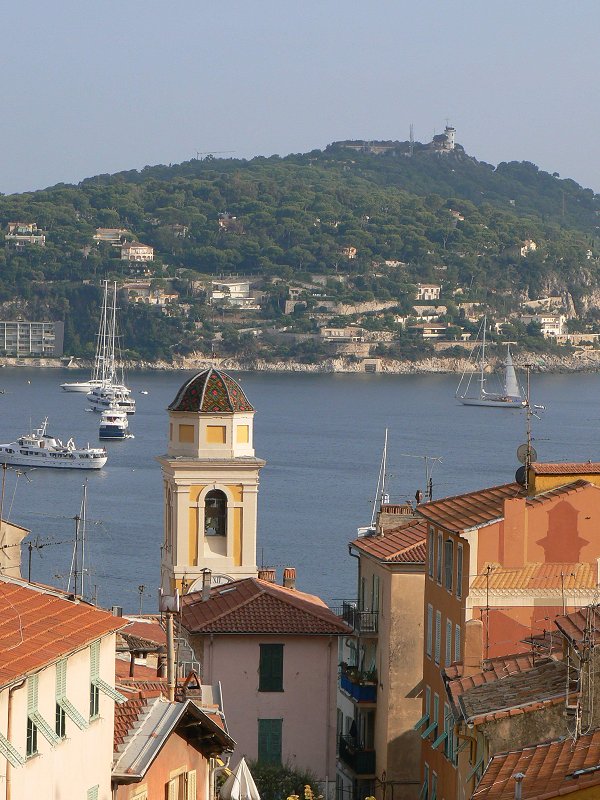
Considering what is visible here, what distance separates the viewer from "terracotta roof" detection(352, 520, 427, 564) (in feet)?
69.3

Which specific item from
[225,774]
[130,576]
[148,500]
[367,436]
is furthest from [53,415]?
[225,774]

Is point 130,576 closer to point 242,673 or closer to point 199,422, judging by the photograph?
point 199,422

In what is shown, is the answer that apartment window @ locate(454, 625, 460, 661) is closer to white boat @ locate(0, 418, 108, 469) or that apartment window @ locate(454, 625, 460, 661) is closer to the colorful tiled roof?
the colorful tiled roof

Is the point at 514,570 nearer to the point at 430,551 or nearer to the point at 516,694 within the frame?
the point at 430,551

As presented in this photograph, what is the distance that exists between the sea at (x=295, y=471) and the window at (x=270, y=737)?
261 centimetres

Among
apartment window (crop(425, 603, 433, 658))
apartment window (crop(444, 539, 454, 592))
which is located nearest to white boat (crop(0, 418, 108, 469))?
apartment window (crop(425, 603, 433, 658))

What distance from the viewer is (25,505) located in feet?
276

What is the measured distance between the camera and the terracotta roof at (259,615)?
69.5ft

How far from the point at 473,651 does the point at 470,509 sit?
401cm

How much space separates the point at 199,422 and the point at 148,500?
63.2 m

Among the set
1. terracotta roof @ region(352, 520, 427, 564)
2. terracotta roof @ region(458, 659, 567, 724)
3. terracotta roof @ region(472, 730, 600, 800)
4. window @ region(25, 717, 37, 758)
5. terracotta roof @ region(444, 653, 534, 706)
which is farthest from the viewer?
terracotta roof @ region(352, 520, 427, 564)

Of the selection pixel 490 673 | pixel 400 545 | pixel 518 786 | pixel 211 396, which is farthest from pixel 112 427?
pixel 518 786

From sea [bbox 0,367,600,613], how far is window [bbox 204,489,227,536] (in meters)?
1.94

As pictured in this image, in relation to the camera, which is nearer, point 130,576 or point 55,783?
point 55,783
